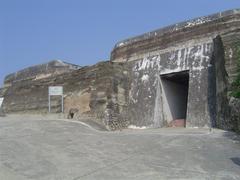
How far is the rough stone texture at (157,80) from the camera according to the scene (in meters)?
12.5

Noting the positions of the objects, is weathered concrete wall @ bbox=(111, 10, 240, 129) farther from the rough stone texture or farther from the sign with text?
the sign with text

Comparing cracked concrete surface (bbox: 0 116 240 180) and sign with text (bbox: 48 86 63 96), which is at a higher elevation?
sign with text (bbox: 48 86 63 96)

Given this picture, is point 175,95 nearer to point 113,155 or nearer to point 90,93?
point 90,93

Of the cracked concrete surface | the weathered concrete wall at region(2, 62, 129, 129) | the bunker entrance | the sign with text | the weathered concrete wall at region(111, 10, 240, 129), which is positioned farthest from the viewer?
A: the sign with text

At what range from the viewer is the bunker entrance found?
14.0m

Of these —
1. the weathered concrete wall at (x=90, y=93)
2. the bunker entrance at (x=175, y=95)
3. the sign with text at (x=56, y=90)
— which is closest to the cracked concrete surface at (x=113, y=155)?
the weathered concrete wall at (x=90, y=93)

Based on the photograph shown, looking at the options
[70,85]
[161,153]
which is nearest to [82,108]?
[70,85]

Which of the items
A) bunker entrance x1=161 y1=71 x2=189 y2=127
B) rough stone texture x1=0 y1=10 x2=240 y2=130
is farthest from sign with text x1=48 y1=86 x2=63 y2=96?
bunker entrance x1=161 y1=71 x2=189 y2=127

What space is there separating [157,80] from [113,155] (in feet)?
22.9

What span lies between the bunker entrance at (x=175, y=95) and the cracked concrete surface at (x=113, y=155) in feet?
12.4

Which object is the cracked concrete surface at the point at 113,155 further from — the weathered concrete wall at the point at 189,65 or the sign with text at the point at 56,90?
the sign with text at the point at 56,90

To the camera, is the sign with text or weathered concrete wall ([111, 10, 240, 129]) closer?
weathered concrete wall ([111, 10, 240, 129])

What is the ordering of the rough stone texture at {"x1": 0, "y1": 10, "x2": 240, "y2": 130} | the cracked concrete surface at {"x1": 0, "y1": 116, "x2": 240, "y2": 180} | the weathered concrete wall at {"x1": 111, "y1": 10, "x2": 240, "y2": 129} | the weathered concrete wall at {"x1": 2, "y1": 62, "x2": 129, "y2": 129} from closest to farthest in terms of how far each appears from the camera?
the cracked concrete surface at {"x1": 0, "y1": 116, "x2": 240, "y2": 180}
the weathered concrete wall at {"x1": 111, "y1": 10, "x2": 240, "y2": 129}
the rough stone texture at {"x1": 0, "y1": 10, "x2": 240, "y2": 130}
the weathered concrete wall at {"x1": 2, "y1": 62, "x2": 129, "y2": 129}

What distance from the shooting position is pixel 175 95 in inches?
594
